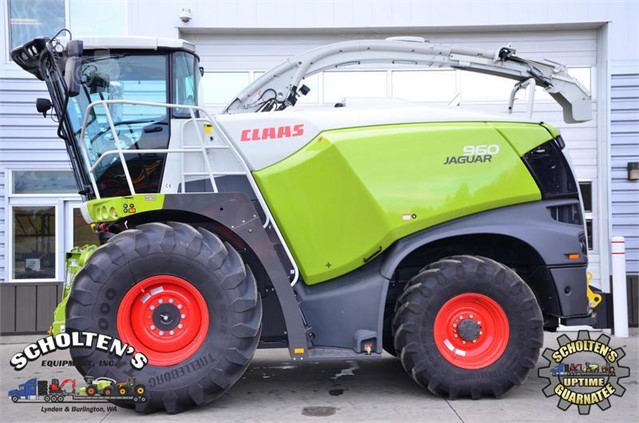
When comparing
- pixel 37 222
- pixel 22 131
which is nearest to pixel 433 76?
pixel 22 131

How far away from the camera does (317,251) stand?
198 inches

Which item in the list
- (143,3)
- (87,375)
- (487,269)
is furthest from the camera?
(143,3)

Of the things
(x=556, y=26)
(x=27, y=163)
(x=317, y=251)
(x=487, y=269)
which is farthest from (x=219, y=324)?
(x=556, y=26)

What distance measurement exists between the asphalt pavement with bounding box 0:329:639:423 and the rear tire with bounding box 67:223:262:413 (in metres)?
0.32

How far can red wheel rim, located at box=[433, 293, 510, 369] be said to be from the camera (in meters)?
4.98

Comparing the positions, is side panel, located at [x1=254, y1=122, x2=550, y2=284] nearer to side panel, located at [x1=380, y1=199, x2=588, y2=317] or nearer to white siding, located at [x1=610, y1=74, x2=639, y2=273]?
side panel, located at [x1=380, y1=199, x2=588, y2=317]

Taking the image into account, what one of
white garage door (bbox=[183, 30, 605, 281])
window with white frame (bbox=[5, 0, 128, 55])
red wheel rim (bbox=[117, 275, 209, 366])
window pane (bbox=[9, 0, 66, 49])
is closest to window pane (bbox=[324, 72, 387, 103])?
white garage door (bbox=[183, 30, 605, 281])

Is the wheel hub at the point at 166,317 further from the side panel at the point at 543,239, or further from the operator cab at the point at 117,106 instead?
the side panel at the point at 543,239

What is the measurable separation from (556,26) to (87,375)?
8.21 m

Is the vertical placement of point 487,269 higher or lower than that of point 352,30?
lower

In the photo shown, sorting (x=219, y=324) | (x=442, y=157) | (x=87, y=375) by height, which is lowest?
(x=87, y=375)

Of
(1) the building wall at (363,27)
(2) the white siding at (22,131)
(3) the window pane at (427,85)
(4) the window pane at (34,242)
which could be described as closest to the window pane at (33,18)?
(1) the building wall at (363,27)

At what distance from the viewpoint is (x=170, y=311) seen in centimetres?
472

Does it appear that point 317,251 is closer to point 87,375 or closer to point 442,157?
point 442,157
